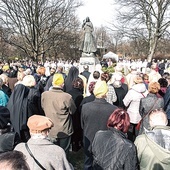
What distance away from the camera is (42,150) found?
2830mm

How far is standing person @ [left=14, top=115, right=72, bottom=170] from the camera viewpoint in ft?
9.10

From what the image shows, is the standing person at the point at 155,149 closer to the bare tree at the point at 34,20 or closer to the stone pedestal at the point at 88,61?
the stone pedestal at the point at 88,61

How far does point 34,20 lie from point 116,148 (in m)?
28.5

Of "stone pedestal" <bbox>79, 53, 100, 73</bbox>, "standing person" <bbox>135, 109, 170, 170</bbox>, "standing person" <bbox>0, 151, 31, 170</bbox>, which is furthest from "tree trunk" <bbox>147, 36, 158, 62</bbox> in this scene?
"standing person" <bbox>0, 151, 31, 170</bbox>

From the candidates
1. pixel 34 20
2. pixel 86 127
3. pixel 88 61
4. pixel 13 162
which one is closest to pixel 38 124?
pixel 13 162

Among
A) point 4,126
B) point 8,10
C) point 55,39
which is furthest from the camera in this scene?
point 55,39

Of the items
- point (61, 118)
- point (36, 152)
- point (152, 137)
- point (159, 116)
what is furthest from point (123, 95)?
point (36, 152)

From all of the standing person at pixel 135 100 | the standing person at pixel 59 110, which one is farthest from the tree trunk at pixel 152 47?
the standing person at pixel 59 110

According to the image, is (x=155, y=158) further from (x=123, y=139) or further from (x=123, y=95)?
(x=123, y=95)

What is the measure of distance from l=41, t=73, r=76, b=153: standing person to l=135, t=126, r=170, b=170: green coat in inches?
83.2

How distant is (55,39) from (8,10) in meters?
6.25

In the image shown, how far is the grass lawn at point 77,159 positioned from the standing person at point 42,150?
9.71 feet

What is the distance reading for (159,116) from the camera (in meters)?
3.48

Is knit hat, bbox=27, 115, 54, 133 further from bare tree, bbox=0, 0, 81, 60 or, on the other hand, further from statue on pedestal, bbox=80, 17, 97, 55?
bare tree, bbox=0, 0, 81, 60
